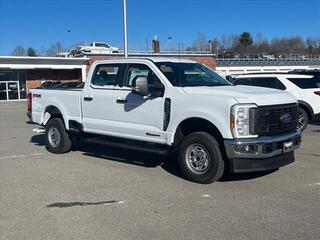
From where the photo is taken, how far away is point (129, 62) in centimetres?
922

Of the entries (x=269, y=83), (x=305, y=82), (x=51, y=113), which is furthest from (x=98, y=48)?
(x=51, y=113)

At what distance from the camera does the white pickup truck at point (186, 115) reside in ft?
24.0

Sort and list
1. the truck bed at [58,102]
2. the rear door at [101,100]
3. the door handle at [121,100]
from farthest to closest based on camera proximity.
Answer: the truck bed at [58,102] < the rear door at [101,100] < the door handle at [121,100]

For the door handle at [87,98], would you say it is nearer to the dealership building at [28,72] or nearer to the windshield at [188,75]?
the windshield at [188,75]

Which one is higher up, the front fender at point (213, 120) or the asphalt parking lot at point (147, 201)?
the front fender at point (213, 120)

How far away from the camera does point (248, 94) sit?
24.6 feet

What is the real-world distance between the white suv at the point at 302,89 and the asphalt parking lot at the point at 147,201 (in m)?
4.26

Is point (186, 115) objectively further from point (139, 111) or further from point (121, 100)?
point (121, 100)

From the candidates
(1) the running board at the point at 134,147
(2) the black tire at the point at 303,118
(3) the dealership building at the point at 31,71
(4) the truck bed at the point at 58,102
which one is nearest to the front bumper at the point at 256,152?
(1) the running board at the point at 134,147

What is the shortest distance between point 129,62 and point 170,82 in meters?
1.24

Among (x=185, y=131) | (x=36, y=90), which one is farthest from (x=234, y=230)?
(x=36, y=90)

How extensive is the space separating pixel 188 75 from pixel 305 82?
686cm

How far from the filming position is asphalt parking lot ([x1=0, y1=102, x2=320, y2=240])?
5.42 m

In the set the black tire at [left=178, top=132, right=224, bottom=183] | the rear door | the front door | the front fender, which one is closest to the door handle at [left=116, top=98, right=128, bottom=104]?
the front door
